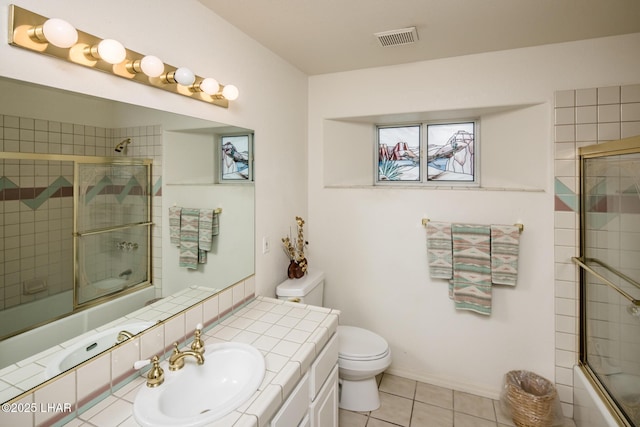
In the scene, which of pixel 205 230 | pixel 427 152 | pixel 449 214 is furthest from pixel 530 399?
pixel 205 230

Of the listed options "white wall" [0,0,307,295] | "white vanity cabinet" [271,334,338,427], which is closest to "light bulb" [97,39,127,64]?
"white wall" [0,0,307,295]

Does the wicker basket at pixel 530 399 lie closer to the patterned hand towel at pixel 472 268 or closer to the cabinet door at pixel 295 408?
the patterned hand towel at pixel 472 268

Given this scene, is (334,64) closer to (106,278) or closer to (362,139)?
(362,139)

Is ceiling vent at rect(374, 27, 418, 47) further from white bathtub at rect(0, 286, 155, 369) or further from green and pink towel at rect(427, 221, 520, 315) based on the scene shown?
white bathtub at rect(0, 286, 155, 369)

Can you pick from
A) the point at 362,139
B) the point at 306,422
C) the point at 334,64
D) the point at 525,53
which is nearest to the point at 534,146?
the point at 525,53

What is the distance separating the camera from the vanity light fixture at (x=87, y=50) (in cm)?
85

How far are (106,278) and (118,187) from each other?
326 mm

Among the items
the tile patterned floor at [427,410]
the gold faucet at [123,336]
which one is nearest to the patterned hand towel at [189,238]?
the gold faucet at [123,336]

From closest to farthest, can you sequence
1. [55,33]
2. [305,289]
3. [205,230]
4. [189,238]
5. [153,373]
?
[55,33] < [153,373] < [189,238] < [205,230] < [305,289]

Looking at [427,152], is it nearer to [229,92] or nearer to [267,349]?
[229,92]

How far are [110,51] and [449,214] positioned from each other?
2.02m

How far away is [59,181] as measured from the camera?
0.96 m

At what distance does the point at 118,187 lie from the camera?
114 centimetres

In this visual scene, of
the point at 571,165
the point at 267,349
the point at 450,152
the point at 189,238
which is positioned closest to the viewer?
the point at 267,349
